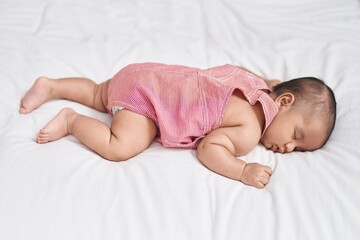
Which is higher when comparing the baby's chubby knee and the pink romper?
the pink romper

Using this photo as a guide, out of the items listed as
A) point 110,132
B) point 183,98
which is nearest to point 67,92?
point 110,132

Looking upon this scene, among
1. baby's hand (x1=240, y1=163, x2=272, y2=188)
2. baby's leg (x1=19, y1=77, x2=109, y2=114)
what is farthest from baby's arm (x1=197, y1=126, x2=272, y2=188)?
baby's leg (x1=19, y1=77, x2=109, y2=114)

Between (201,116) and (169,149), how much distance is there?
117mm

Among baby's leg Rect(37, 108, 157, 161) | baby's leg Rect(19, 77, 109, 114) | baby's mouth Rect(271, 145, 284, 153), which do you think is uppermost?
baby's leg Rect(19, 77, 109, 114)

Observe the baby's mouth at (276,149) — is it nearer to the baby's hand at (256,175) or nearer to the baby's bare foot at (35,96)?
the baby's hand at (256,175)

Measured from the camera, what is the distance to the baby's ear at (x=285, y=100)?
1205 millimetres

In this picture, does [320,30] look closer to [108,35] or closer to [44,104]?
[108,35]

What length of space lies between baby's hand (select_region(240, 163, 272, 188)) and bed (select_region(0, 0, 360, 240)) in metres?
0.02

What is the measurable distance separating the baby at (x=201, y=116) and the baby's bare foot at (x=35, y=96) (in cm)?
9

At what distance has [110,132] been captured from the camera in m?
1.16

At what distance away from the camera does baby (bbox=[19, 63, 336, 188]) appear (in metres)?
1.15

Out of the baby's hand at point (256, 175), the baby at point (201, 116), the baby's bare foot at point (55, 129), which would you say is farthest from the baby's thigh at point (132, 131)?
the baby's hand at point (256, 175)

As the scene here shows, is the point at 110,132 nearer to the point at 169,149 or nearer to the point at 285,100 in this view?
the point at 169,149

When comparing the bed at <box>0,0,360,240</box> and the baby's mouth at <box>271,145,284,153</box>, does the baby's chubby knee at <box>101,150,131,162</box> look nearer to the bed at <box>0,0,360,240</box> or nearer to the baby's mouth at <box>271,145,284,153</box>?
the bed at <box>0,0,360,240</box>
